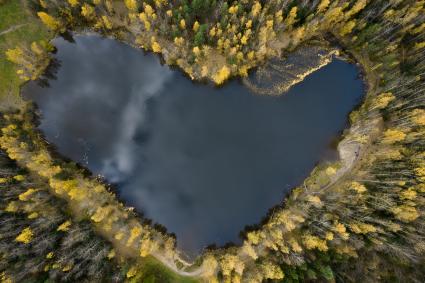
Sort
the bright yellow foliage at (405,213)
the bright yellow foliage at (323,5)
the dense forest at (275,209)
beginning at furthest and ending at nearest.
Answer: the bright yellow foliage at (323,5)
the dense forest at (275,209)
the bright yellow foliage at (405,213)

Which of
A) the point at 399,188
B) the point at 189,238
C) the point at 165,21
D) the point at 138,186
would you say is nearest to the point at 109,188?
the point at 138,186

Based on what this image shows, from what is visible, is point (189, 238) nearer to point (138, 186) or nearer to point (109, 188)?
point (138, 186)

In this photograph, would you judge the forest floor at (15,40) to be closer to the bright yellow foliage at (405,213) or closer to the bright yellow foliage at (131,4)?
the bright yellow foliage at (131,4)

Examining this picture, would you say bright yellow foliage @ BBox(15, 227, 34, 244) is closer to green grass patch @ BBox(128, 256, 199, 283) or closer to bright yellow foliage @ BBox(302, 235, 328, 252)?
green grass patch @ BBox(128, 256, 199, 283)

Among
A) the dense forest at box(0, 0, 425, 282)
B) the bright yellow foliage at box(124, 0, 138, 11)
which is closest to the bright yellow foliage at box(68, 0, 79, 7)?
the dense forest at box(0, 0, 425, 282)

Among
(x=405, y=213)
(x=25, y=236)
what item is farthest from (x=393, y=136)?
(x=25, y=236)

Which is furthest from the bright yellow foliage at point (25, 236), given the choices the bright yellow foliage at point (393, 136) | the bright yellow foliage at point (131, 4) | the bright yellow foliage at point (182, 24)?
the bright yellow foliage at point (393, 136)
